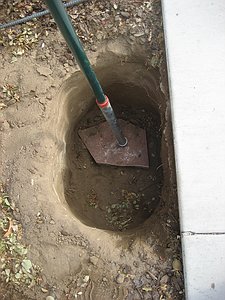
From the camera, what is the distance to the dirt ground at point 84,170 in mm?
2207

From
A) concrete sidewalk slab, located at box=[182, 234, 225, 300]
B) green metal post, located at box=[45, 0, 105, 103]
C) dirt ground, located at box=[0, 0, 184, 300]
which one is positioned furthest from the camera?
dirt ground, located at box=[0, 0, 184, 300]

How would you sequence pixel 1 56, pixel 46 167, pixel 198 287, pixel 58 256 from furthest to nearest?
pixel 1 56 < pixel 46 167 < pixel 58 256 < pixel 198 287

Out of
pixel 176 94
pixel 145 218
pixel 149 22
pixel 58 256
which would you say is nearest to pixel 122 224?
pixel 145 218

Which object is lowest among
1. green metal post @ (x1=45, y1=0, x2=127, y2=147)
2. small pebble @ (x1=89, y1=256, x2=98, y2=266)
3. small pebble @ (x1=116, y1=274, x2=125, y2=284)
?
small pebble @ (x1=116, y1=274, x2=125, y2=284)

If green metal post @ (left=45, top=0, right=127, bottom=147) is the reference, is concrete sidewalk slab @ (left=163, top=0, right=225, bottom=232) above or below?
below

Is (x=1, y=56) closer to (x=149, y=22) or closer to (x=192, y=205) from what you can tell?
(x=149, y=22)

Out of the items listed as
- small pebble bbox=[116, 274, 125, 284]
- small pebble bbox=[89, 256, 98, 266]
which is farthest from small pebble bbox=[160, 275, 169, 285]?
small pebble bbox=[89, 256, 98, 266]

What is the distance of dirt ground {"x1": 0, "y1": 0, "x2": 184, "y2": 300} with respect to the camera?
2207 millimetres

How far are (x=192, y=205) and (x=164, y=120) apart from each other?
0.61 m

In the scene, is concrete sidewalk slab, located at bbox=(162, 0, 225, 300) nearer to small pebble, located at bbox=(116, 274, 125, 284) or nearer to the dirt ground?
the dirt ground

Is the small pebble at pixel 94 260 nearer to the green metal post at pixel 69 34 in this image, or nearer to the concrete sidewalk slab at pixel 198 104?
the concrete sidewalk slab at pixel 198 104

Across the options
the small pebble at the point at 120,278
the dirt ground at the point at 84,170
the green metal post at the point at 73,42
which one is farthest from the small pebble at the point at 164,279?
the green metal post at the point at 73,42

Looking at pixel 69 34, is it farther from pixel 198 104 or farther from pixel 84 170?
pixel 84 170

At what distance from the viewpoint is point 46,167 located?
2.41m
